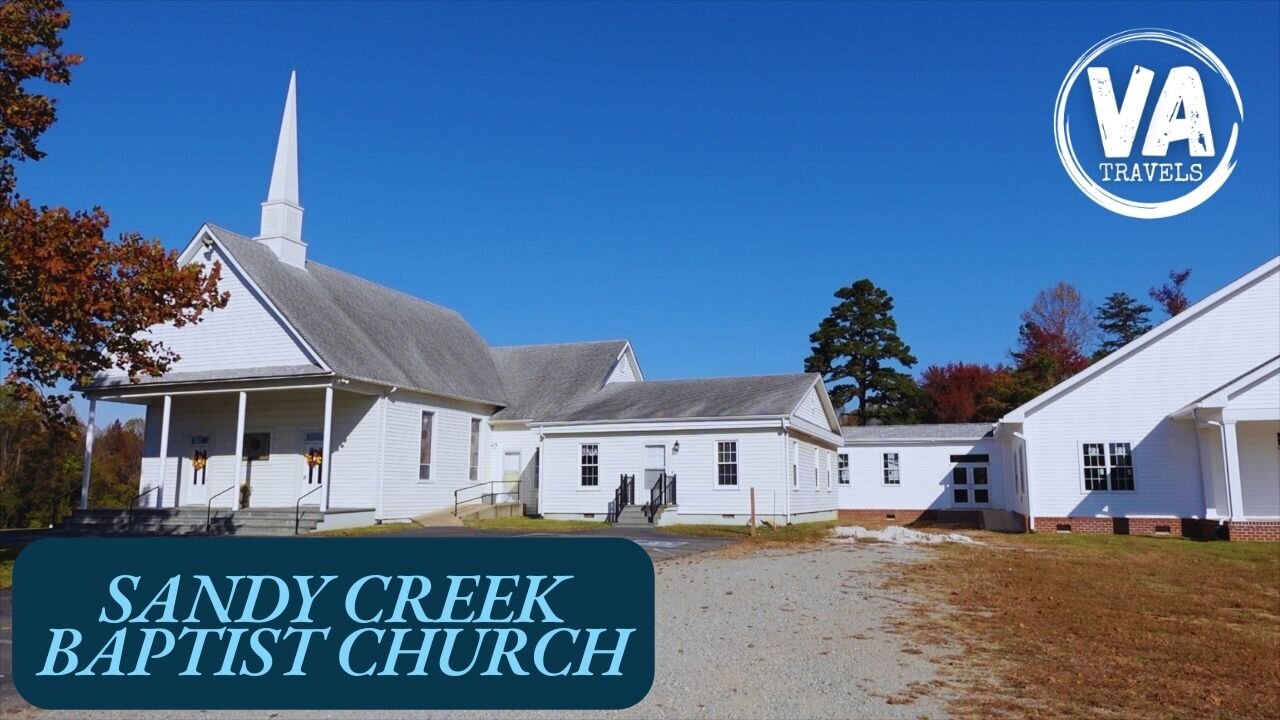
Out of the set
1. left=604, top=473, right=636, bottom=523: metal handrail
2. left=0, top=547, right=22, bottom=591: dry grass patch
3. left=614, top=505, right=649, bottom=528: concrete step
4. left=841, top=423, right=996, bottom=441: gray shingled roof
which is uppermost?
left=841, top=423, right=996, bottom=441: gray shingled roof

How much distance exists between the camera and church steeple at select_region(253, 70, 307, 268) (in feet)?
95.3

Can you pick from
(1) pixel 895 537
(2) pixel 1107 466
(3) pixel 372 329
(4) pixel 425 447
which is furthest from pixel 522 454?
(2) pixel 1107 466

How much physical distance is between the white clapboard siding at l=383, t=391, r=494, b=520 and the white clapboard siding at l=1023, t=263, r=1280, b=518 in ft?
55.7

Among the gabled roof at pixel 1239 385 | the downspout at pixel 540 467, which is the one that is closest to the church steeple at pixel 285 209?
the downspout at pixel 540 467

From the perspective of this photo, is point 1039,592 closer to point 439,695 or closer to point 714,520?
point 439,695

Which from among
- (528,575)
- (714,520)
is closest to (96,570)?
(528,575)

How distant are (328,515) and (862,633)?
16978mm

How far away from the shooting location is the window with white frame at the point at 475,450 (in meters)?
30.9

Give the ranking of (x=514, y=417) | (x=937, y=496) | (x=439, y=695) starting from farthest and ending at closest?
(x=937, y=496) < (x=514, y=417) < (x=439, y=695)

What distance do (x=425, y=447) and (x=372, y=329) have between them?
13.4 feet

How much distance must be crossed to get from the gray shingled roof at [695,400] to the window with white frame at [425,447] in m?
3.66

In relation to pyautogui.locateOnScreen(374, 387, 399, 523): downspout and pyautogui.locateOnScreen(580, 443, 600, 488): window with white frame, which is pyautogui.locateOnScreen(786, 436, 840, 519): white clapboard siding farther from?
pyautogui.locateOnScreen(374, 387, 399, 523): downspout

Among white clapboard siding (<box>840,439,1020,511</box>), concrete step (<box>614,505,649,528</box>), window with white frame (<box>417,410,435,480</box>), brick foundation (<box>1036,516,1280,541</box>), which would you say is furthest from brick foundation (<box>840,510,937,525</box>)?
window with white frame (<box>417,410,435,480</box>)

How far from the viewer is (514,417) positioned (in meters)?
31.9
